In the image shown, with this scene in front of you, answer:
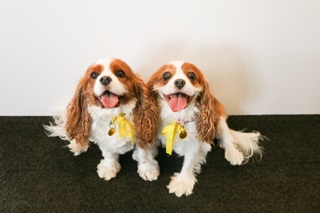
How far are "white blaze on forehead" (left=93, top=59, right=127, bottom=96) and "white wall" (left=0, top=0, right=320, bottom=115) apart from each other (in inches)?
19.8

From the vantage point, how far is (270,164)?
6.59ft

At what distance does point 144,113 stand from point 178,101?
21 cm

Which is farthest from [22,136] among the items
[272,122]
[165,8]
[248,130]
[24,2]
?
[272,122]

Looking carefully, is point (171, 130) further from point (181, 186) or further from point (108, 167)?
point (108, 167)

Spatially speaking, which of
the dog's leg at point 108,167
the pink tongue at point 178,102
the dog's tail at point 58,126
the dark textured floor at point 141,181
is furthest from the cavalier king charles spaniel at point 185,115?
the dog's tail at point 58,126

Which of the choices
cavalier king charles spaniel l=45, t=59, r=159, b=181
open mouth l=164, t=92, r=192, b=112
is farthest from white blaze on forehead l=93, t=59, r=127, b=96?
open mouth l=164, t=92, r=192, b=112

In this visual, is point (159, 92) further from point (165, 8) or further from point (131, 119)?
point (165, 8)

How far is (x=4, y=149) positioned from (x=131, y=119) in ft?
3.64

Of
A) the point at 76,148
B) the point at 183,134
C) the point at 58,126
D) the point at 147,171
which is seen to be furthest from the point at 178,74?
the point at 58,126

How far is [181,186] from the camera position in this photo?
1777 mm

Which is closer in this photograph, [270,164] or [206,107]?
[206,107]

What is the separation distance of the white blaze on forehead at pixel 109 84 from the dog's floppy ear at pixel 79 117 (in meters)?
0.18

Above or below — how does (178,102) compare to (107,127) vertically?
above

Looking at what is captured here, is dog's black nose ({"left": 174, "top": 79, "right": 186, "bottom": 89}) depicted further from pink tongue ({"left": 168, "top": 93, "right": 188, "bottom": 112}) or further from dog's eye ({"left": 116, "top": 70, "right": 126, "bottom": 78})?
dog's eye ({"left": 116, "top": 70, "right": 126, "bottom": 78})
